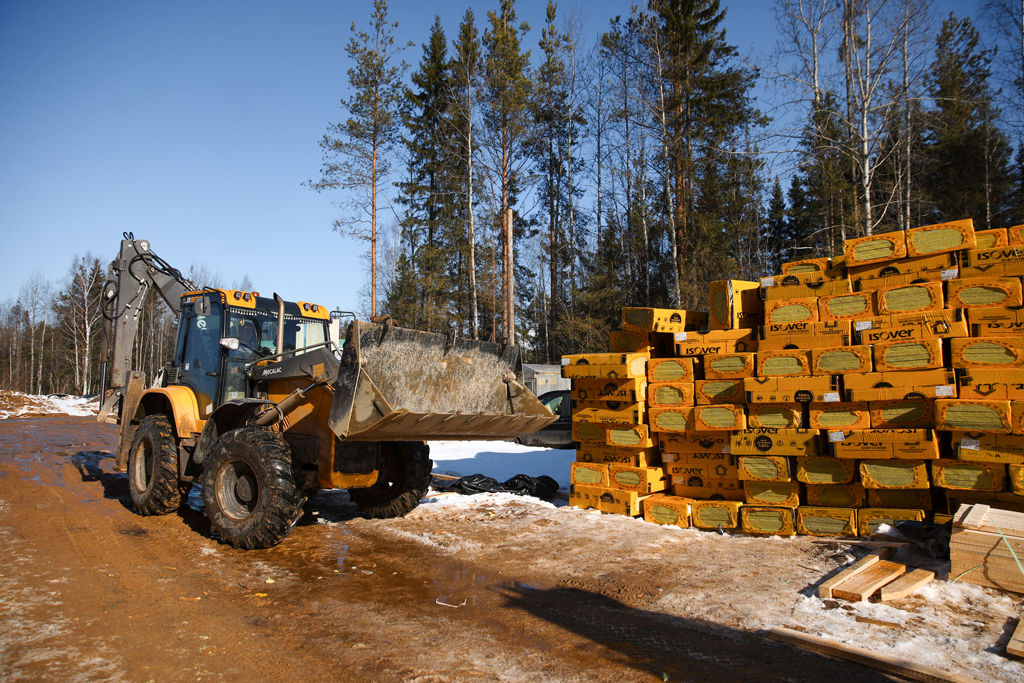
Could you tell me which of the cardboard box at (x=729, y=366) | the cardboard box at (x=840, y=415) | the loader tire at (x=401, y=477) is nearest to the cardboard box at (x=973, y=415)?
the cardboard box at (x=840, y=415)

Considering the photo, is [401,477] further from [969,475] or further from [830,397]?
[969,475]

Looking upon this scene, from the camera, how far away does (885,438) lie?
20.0 ft

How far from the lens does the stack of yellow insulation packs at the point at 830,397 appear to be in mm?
5785

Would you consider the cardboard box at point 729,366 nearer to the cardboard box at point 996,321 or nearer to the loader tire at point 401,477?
the cardboard box at point 996,321

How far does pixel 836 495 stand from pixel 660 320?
2861 mm

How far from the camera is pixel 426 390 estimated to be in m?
5.99

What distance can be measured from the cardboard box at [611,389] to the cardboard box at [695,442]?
62cm

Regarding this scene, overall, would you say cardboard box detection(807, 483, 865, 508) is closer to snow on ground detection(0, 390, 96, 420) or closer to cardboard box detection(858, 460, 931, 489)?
cardboard box detection(858, 460, 931, 489)

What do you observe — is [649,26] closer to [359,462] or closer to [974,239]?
[974,239]

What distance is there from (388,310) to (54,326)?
43311 millimetres

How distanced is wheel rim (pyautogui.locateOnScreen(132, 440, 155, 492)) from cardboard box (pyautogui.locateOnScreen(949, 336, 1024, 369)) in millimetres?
9238

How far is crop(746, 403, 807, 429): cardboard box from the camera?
6.66 meters

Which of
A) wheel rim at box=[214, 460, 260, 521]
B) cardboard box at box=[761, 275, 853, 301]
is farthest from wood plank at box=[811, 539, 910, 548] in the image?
wheel rim at box=[214, 460, 260, 521]

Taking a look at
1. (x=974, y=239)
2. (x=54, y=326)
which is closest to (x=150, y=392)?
(x=974, y=239)
